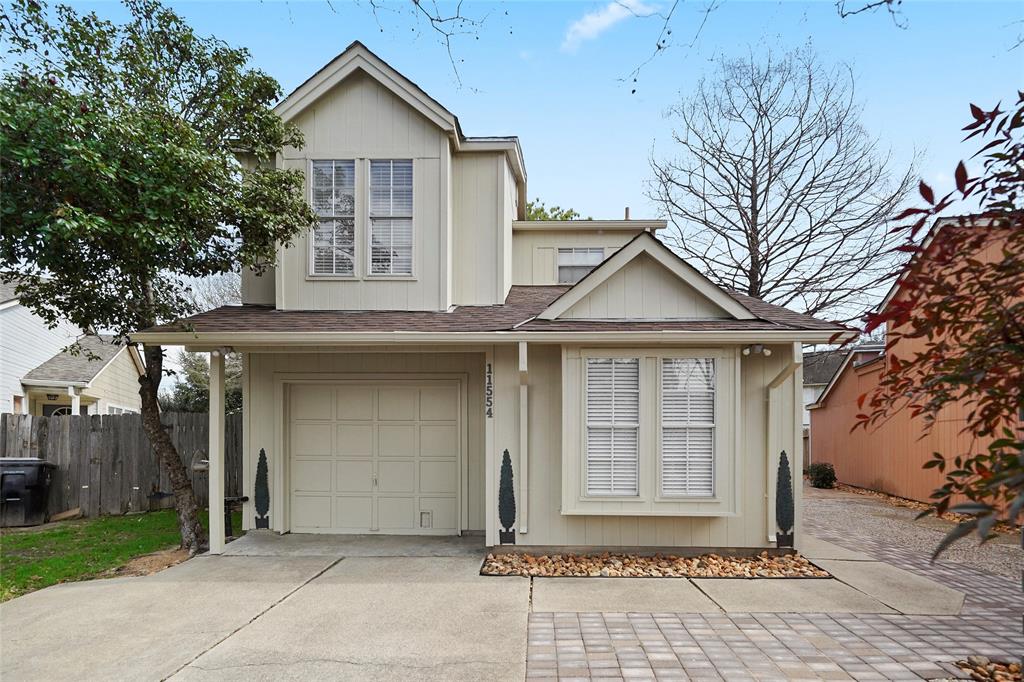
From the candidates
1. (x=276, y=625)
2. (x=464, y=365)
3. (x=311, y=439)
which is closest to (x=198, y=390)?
(x=311, y=439)

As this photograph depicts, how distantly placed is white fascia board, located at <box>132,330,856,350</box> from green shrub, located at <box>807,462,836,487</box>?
12881 mm

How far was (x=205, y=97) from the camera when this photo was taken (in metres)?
8.76

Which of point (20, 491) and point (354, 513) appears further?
point (20, 491)

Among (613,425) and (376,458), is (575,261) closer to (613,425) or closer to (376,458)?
(613,425)

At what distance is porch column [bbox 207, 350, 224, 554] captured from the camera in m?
8.14

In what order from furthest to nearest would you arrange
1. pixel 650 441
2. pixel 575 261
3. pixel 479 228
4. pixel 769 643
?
pixel 575 261
pixel 479 228
pixel 650 441
pixel 769 643

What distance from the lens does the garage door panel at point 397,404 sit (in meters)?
9.23

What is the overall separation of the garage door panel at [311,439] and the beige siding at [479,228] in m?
2.65

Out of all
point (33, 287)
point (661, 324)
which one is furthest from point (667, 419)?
point (33, 287)

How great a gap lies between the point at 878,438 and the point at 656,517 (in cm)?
1123

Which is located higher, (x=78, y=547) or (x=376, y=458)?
(x=376, y=458)

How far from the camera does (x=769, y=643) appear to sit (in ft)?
16.4

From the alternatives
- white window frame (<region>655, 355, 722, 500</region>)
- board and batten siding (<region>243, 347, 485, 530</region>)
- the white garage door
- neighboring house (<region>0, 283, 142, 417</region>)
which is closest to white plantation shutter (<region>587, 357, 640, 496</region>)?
white window frame (<region>655, 355, 722, 500</region>)

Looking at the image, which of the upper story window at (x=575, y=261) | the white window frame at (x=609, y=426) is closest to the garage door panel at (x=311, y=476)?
the white window frame at (x=609, y=426)
